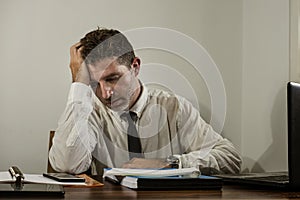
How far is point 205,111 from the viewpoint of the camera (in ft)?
6.97

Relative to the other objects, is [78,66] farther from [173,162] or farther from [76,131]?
[173,162]

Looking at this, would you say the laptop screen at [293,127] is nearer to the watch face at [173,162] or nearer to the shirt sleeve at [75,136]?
the watch face at [173,162]

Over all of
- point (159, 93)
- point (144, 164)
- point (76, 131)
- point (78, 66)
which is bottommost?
A: point (144, 164)

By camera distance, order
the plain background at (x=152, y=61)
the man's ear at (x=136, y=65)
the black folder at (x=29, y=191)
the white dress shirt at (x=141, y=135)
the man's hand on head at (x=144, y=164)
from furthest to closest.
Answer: the man's ear at (x=136, y=65)
the plain background at (x=152, y=61)
the white dress shirt at (x=141, y=135)
the man's hand on head at (x=144, y=164)
the black folder at (x=29, y=191)

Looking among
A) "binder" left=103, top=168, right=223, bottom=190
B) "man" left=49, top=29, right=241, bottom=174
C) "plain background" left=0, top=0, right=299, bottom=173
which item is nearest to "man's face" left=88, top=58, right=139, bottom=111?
"man" left=49, top=29, right=241, bottom=174

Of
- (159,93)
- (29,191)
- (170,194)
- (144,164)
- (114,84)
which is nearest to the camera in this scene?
(29,191)

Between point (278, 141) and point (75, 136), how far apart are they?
78 cm

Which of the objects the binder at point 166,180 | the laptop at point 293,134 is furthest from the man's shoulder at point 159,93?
the laptop at point 293,134

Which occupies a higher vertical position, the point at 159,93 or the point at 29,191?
the point at 159,93

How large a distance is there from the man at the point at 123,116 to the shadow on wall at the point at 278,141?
0.45 ft

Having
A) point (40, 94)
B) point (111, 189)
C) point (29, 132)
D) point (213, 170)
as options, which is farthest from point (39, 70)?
point (111, 189)

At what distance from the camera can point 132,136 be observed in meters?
1.99

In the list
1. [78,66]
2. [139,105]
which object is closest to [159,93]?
[139,105]

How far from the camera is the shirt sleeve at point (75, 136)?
5.89 ft
